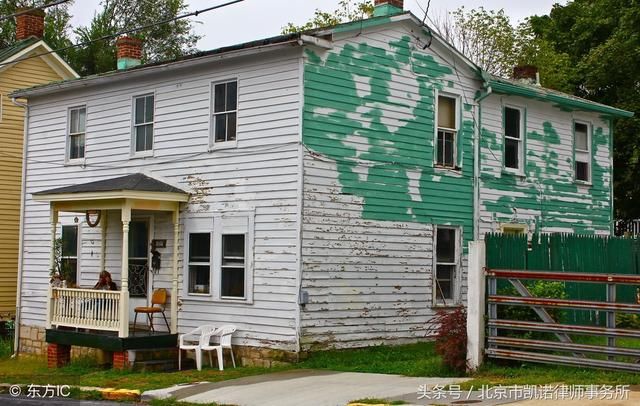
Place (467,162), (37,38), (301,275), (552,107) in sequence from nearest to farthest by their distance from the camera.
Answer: (301,275)
(467,162)
(552,107)
(37,38)

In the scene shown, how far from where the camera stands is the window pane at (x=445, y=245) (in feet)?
65.9

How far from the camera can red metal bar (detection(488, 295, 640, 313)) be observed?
12.5 m

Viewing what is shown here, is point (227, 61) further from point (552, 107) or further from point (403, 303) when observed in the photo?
point (552, 107)

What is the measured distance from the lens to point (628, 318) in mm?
17266

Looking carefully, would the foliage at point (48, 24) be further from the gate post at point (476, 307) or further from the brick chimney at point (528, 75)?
the gate post at point (476, 307)

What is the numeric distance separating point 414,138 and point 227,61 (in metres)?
4.36

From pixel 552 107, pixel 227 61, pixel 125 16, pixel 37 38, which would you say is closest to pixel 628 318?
pixel 552 107

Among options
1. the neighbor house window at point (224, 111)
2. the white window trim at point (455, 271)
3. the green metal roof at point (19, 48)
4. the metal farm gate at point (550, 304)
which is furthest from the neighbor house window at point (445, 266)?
the green metal roof at point (19, 48)

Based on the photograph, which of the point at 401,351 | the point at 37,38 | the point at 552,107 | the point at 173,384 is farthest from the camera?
the point at 37,38

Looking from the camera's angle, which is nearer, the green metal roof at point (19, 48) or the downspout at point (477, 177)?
the downspout at point (477, 177)

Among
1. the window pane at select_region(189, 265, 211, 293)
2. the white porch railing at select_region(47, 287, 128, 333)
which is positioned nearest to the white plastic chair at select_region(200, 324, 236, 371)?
the window pane at select_region(189, 265, 211, 293)

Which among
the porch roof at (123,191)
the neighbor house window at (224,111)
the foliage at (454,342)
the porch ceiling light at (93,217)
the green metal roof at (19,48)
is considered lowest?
the foliage at (454,342)

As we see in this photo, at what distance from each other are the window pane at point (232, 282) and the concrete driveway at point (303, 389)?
2661 millimetres

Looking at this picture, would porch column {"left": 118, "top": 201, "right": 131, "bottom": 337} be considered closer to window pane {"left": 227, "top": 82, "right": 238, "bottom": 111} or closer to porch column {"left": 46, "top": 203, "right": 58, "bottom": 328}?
porch column {"left": 46, "top": 203, "right": 58, "bottom": 328}
